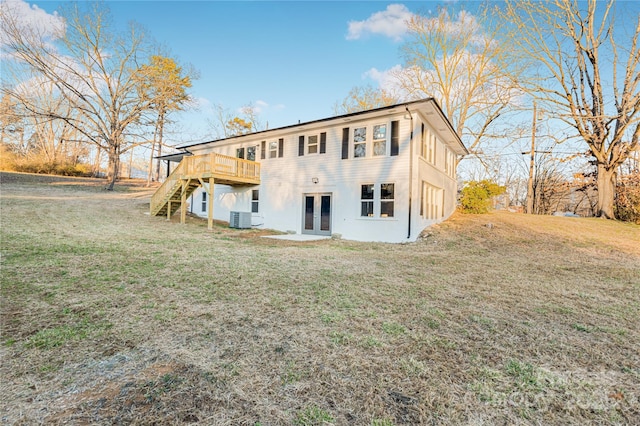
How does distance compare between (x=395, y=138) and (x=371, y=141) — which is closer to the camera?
(x=395, y=138)

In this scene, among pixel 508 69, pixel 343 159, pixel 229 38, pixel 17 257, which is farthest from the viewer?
pixel 508 69

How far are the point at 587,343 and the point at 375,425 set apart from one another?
8.54 feet

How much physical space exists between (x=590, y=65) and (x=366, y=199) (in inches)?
614

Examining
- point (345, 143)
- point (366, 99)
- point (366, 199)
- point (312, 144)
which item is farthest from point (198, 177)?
point (366, 99)

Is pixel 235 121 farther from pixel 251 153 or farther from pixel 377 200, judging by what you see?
pixel 377 200

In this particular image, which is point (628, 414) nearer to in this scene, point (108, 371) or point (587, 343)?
point (587, 343)

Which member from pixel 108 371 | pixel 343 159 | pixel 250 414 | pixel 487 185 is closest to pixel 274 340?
pixel 250 414

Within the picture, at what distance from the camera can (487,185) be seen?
52.9ft

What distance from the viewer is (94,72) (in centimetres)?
2205

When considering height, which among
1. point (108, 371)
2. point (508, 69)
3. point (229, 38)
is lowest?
point (108, 371)

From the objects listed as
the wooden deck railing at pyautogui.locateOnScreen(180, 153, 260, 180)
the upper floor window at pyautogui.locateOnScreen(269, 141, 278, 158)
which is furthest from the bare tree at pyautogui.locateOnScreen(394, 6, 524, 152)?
the wooden deck railing at pyautogui.locateOnScreen(180, 153, 260, 180)

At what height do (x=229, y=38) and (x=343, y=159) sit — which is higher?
(x=229, y=38)

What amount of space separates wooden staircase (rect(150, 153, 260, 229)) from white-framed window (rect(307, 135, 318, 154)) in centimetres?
321

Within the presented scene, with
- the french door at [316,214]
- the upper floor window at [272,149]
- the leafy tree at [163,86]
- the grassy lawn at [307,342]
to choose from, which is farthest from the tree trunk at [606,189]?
the leafy tree at [163,86]
